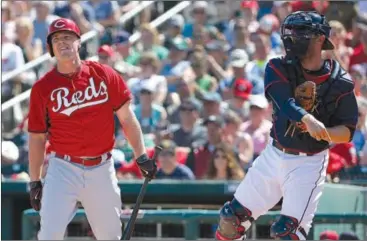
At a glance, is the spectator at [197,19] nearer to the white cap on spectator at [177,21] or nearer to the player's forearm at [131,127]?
the white cap on spectator at [177,21]

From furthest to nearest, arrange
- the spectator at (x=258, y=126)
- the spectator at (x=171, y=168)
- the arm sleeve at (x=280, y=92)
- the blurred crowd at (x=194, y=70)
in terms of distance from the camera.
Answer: the spectator at (x=258, y=126) < the blurred crowd at (x=194, y=70) < the spectator at (x=171, y=168) < the arm sleeve at (x=280, y=92)

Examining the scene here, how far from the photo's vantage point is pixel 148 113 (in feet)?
42.9

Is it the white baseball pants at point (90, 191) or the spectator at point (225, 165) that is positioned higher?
the white baseball pants at point (90, 191)

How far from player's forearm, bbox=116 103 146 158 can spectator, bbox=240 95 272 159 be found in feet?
12.6

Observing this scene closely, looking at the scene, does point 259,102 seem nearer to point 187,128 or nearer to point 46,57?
point 187,128

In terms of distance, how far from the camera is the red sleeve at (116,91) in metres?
7.91

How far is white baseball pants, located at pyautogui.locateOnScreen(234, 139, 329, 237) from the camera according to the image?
24.4ft

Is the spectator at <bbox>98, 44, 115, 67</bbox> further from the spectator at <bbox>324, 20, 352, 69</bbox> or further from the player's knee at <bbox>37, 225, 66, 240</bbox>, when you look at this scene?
the player's knee at <bbox>37, 225, 66, 240</bbox>

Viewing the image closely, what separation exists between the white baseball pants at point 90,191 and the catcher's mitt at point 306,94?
57.7 inches

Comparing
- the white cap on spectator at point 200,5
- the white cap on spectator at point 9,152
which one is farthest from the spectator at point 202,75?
the white cap on spectator at point 9,152

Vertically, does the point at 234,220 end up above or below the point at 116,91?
below

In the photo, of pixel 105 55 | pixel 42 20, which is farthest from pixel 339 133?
pixel 42 20

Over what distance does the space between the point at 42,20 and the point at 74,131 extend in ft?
26.2

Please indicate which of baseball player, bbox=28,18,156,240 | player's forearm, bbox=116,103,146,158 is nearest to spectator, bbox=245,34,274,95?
player's forearm, bbox=116,103,146,158
